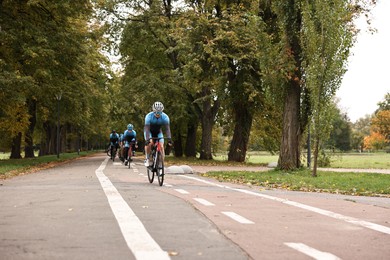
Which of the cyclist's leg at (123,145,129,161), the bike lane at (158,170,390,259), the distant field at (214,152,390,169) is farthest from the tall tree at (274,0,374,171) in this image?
the cyclist's leg at (123,145,129,161)

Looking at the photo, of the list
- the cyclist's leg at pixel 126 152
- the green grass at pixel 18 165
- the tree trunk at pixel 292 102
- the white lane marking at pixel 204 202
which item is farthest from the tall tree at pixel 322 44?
the green grass at pixel 18 165

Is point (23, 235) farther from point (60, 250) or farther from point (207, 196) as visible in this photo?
point (207, 196)

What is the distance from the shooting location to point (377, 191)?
42.0 ft

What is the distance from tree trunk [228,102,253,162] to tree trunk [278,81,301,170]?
9.68m

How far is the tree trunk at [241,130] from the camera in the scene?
102 feet

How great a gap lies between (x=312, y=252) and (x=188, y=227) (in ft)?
5.84

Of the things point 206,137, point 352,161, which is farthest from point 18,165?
point 352,161

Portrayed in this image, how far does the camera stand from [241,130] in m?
31.5

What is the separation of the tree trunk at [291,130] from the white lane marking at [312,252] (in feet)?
49.6

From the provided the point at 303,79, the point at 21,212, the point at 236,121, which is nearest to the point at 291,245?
the point at 21,212

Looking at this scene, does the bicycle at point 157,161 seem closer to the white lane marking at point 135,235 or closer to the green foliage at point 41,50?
the white lane marking at point 135,235

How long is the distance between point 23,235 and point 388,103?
315 feet

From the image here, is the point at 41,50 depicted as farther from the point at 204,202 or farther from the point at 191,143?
the point at 191,143

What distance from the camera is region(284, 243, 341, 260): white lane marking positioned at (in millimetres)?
4637
